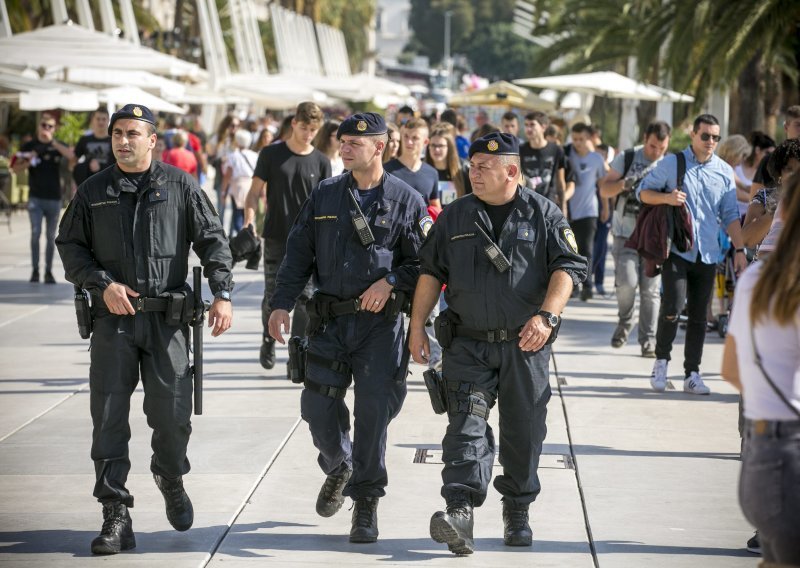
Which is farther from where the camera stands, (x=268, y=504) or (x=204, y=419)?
(x=204, y=419)

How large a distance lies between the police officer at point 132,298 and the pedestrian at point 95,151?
7.63 metres

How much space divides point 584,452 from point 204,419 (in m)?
2.39

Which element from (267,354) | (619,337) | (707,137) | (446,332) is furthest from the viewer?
(619,337)

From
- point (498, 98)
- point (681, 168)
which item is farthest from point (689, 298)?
point (498, 98)

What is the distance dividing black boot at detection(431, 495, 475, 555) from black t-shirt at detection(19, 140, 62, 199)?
34.1 feet

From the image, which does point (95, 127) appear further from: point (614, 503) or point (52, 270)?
point (614, 503)

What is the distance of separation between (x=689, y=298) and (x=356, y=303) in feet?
13.5

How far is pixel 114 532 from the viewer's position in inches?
219

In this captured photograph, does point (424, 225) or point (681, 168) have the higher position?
point (681, 168)

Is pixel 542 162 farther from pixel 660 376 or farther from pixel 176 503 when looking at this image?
pixel 176 503

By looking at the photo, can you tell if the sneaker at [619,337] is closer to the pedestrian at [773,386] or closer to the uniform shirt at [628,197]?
the uniform shirt at [628,197]

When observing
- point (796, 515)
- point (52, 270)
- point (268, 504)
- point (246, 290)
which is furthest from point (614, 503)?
point (52, 270)

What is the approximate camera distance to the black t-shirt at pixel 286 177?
31.5 feet

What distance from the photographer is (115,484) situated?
18.4 feet
